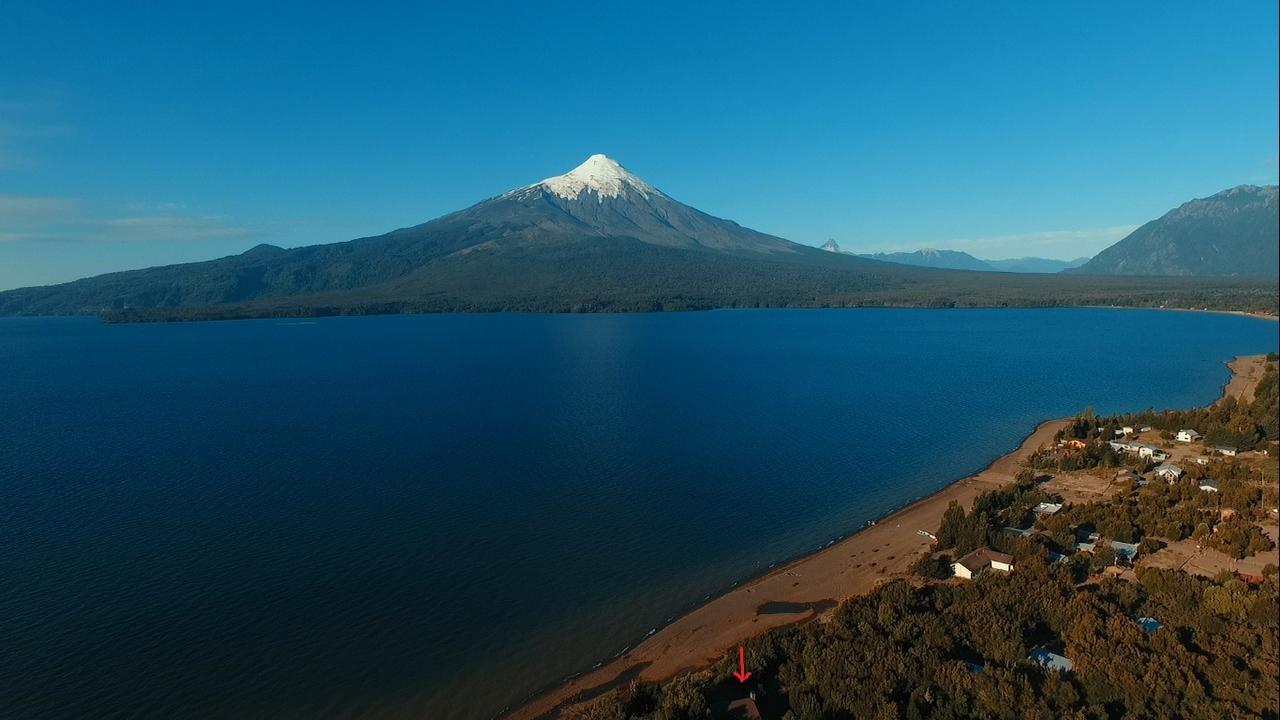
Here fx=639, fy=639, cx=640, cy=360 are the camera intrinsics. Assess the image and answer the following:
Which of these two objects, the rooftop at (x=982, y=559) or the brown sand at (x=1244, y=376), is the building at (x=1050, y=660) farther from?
the brown sand at (x=1244, y=376)

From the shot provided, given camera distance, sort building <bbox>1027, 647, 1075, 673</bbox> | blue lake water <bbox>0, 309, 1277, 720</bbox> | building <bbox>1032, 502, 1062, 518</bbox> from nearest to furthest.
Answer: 1. building <bbox>1027, 647, 1075, 673</bbox>
2. blue lake water <bbox>0, 309, 1277, 720</bbox>
3. building <bbox>1032, 502, 1062, 518</bbox>

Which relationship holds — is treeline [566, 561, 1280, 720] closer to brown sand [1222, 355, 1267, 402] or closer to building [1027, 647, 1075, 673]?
building [1027, 647, 1075, 673]

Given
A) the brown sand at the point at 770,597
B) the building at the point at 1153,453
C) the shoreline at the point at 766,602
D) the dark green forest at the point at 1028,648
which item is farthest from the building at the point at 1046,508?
the building at the point at 1153,453

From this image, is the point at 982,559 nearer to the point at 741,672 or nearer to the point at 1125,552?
the point at 1125,552

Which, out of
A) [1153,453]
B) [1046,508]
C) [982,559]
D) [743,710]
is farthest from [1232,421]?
[743,710]

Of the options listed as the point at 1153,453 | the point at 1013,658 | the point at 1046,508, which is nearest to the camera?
the point at 1013,658

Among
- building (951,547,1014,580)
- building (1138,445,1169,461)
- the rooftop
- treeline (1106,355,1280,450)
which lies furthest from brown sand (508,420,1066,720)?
treeline (1106,355,1280,450)

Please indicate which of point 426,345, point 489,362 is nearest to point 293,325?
point 426,345

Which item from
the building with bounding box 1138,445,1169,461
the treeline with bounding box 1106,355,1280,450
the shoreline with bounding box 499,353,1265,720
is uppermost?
the treeline with bounding box 1106,355,1280,450
